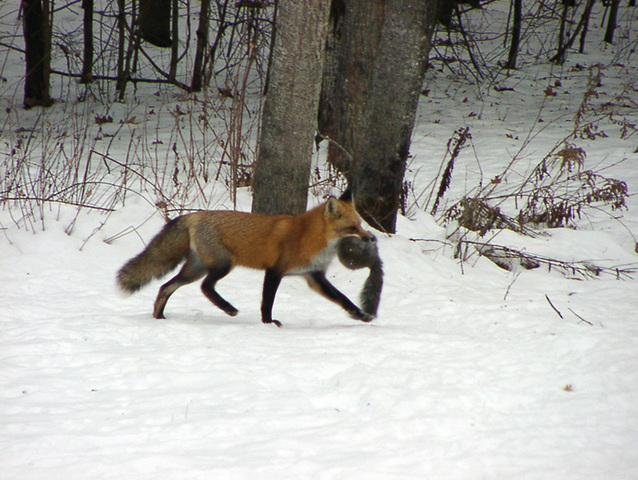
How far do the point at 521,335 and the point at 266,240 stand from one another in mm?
2280

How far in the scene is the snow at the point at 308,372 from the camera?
119 inches

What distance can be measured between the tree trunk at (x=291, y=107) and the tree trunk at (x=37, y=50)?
10.9 meters

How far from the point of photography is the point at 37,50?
53.8 ft

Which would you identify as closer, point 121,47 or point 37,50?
point 37,50

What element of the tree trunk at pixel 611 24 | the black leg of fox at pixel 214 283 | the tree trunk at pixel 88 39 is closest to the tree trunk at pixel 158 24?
the tree trunk at pixel 88 39

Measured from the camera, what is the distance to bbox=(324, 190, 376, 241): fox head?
16.7ft

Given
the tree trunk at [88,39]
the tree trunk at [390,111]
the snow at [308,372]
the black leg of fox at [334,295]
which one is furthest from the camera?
the tree trunk at [88,39]

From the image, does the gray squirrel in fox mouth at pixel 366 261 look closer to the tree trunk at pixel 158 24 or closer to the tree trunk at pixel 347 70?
the tree trunk at pixel 347 70

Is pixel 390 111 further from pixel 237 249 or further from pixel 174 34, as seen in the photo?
pixel 174 34

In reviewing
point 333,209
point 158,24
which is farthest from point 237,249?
point 158,24

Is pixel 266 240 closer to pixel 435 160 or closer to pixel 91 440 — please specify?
pixel 91 440

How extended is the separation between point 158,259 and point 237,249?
2.24ft

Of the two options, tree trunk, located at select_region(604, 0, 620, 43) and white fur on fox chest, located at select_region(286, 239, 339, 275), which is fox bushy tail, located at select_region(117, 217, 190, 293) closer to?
white fur on fox chest, located at select_region(286, 239, 339, 275)

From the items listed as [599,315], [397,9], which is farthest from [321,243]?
[397,9]
